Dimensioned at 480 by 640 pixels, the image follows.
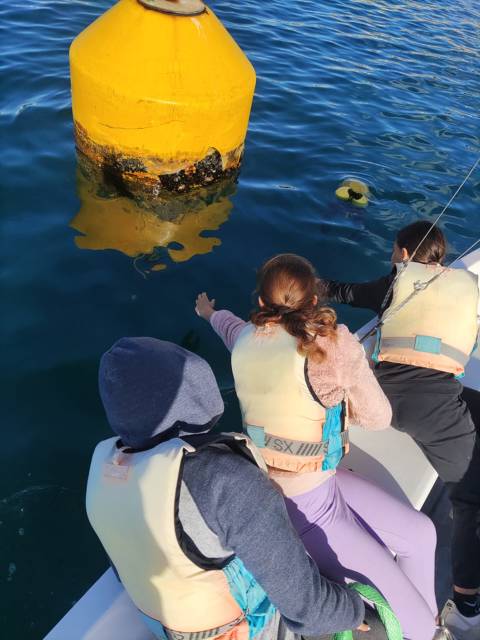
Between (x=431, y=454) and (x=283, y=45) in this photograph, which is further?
(x=283, y=45)

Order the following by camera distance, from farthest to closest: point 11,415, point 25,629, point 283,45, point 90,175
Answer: point 283,45
point 90,175
point 11,415
point 25,629

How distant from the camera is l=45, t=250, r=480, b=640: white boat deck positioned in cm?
206

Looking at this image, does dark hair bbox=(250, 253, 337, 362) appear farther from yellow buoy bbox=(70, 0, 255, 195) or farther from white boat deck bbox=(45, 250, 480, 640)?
yellow buoy bbox=(70, 0, 255, 195)

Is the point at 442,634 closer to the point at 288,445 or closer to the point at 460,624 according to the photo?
the point at 460,624

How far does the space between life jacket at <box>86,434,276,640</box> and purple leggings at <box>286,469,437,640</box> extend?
48 cm

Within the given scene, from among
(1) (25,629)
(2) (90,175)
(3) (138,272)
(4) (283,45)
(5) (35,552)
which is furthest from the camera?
(4) (283,45)

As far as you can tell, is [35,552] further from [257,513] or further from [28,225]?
[28,225]

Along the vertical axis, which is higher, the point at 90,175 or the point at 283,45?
the point at 283,45

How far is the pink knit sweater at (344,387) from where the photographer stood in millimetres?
2170

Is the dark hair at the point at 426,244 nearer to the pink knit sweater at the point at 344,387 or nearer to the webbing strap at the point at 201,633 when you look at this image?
the pink knit sweater at the point at 344,387

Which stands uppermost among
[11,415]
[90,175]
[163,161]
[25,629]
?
[163,161]

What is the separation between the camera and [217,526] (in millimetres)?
1614

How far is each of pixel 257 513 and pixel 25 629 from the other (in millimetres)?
1629

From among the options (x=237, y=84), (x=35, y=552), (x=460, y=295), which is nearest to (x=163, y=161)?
(x=237, y=84)
